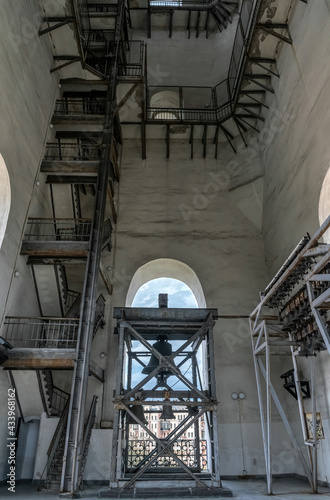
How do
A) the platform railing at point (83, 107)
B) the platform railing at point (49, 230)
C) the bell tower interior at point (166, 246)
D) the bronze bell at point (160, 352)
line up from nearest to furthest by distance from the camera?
the bell tower interior at point (166, 246) → the bronze bell at point (160, 352) → the platform railing at point (49, 230) → the platform railing at point (83, 107)

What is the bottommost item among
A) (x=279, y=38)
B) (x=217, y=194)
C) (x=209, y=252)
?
(x=209, y=252)

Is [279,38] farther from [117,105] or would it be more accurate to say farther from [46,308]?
[46,308]

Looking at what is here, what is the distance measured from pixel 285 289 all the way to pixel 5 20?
33.1 ft

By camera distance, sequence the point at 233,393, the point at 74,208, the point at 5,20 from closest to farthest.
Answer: the point at 5,20, the point at 233,393, the point at 74,208

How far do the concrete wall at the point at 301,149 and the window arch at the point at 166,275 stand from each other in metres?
3.04

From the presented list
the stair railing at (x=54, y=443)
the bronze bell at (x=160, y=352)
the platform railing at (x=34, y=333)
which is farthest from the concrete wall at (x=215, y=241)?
the bronze bell at (x=160, y=352)

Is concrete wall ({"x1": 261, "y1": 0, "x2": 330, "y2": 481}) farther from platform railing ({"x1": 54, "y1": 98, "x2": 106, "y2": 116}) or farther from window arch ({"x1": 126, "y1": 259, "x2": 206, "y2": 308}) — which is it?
platform railing ({"x1": 54, "y1": 98, "x2": 106, "y2": 116})

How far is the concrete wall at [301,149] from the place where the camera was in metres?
9.34

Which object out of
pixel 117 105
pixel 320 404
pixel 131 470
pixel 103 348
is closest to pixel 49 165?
pixel 117 105

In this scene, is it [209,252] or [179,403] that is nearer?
[179,403]

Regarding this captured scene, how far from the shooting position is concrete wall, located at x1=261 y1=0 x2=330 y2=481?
9336 mm

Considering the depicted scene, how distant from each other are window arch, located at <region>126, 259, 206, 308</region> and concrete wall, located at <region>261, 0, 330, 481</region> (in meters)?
3.04

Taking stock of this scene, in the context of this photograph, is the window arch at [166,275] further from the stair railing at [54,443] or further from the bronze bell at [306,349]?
the bronze bell at [306,349]

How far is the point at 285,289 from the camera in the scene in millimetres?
7953
